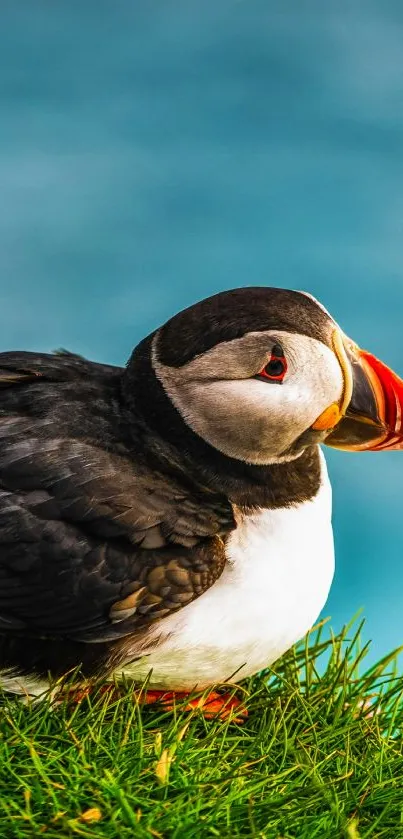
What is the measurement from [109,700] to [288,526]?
78cm

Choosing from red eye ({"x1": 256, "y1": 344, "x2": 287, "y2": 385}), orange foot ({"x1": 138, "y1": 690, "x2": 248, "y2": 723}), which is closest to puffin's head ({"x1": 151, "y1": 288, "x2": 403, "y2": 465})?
red eye ({"x1": 256, "y1": 344, "x2": 287, "y2": 385})

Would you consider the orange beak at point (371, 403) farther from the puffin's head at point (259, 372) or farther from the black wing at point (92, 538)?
the black wing at point (92, 538)

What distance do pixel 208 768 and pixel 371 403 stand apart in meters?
1.29

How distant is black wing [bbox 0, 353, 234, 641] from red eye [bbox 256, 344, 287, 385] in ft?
1.39

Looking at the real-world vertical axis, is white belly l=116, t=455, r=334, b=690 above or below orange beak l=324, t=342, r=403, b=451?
below

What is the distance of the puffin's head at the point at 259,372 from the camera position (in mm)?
3592

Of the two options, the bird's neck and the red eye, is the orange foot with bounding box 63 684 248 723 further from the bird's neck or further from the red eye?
the red eye

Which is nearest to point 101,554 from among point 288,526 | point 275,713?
point 288,526

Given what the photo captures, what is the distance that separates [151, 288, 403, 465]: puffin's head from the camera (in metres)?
3.59

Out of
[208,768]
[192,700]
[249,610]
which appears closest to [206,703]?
[192,700]

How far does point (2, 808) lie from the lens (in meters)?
3.03

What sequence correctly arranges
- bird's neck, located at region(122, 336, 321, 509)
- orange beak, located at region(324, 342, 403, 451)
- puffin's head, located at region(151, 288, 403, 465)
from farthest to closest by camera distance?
orange beak, located at region(324, 342, 403, 451) < bird's neck, located at region(122, 336, 321, 509) < puffin's head, located at region(151, 288, 403, 465)

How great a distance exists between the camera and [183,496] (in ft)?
12.0

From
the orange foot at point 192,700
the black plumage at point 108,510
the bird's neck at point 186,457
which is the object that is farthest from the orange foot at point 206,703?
the bird's neck at point 186,457
